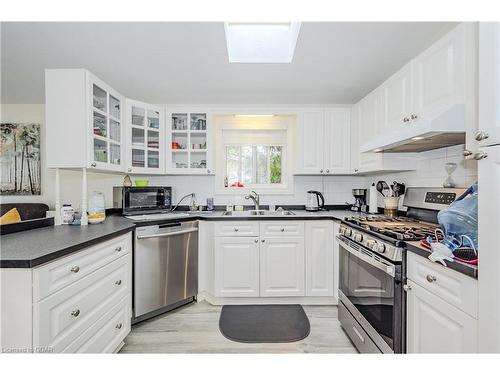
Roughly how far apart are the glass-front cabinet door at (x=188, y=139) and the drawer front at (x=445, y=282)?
2134mm

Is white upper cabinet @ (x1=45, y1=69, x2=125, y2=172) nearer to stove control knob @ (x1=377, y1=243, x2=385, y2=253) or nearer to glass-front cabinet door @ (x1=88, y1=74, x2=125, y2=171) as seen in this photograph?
glass-front cabinet door @ (x1=88, y1=74, x2=125, y2=171)

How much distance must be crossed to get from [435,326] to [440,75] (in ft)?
4.75

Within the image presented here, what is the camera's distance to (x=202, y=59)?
1833 mm

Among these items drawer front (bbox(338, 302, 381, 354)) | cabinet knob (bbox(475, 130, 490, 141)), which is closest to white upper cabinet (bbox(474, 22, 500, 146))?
cabinet knob (bbox(475, 130, 490, 141))

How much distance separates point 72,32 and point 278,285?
2659 millimetres

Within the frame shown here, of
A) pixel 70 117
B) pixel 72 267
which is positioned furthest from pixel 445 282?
pixel 70 117

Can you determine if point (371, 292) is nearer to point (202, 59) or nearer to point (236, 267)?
point (236, 267)

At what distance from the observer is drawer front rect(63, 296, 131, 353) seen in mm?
1271

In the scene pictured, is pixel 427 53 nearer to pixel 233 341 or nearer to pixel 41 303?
pixel 233 341

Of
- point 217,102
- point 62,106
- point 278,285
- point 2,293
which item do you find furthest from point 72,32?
point 278,285

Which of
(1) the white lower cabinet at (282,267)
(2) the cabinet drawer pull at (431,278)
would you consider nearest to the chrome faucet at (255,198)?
(1) the white lower cabinet at (282,267)

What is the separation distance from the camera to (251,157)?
10.5 ft

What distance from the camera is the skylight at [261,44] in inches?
71.3

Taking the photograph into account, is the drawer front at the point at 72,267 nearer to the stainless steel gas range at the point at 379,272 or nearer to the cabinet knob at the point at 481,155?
the stainless steel gas range at the point at 379,272
